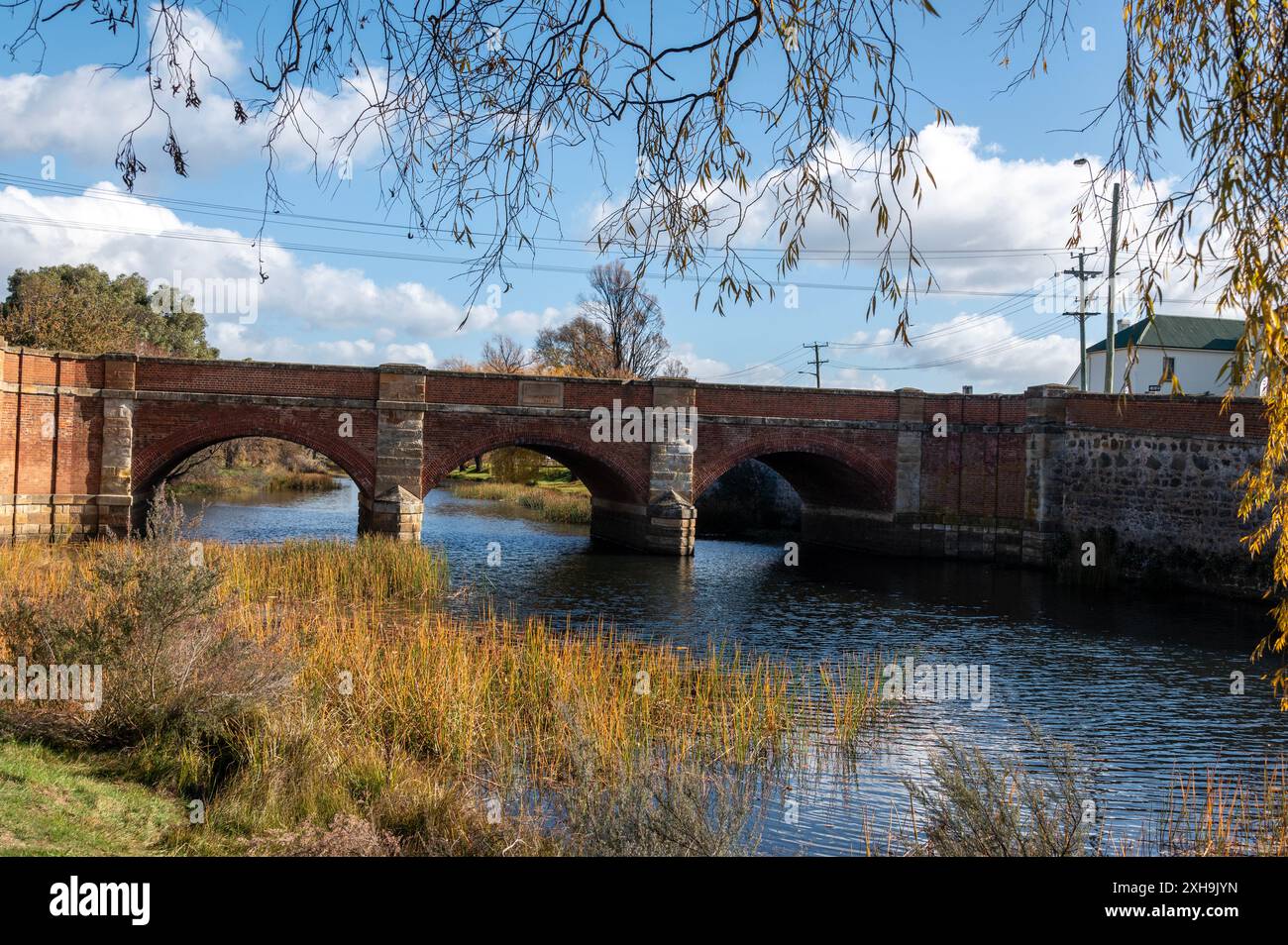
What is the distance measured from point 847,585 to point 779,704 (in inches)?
532

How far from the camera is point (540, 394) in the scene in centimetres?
2620

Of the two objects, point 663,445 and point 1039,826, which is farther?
point 663,445

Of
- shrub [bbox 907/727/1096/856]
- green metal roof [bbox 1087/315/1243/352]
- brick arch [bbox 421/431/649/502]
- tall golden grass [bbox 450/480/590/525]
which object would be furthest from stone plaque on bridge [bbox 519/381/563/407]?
green metal roof [bbox 1087/315/1243/352]

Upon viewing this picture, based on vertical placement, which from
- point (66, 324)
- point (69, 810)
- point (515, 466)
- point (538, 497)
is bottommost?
point (69, 810)

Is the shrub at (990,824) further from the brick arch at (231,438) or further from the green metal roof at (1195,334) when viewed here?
the green metal roof at (1195,334)

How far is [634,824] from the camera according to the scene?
5812 millimetres

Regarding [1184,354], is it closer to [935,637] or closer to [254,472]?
[935,637]

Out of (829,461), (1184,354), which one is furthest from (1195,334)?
(829,461)

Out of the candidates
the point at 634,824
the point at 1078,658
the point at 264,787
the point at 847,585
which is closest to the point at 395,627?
the point at 264,787

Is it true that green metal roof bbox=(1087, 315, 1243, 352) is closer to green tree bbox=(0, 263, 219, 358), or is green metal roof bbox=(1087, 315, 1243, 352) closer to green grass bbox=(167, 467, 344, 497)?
green grass bbox=(167, 467, 344, 497)

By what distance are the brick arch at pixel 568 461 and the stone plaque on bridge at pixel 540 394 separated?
0.83m

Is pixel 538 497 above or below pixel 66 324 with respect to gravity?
below

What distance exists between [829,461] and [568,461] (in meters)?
8.21

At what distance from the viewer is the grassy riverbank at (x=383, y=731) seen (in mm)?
6164
